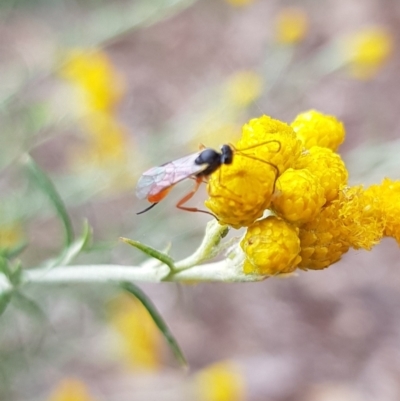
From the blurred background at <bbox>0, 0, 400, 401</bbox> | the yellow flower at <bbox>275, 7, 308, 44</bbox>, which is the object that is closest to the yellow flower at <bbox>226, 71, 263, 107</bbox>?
the blurred background at <bbox>0, 0, 400, 401</bbox>

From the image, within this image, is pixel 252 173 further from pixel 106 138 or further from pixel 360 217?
pixel 106 138

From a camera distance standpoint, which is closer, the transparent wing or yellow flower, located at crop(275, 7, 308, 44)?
the transparent wing

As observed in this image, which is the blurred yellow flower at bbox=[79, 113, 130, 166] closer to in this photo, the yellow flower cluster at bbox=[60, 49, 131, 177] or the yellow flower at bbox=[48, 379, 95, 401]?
the yellow flower cluster at bbox=[60, 49, 131, 177]

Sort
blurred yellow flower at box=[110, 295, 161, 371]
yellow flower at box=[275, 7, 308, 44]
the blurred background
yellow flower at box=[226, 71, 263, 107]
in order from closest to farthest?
the blurred background
blurred yellow flower at box=[110, 295, 161, 371]
yellow flower at box=[226, 71, 263, 107]
yellow flower at box=[275, 7, 308, 44]

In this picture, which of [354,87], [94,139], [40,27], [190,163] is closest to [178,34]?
[40,27]

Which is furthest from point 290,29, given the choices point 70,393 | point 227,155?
point 227,155

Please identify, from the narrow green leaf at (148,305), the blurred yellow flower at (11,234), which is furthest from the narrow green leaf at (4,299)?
the blurred yellow flower at (11,234)

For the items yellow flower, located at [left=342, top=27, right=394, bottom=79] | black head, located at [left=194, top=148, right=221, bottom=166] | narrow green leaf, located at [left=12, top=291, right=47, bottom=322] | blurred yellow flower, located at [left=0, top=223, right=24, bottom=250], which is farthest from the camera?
yellow flower, located at [left=342, top=27, right=394, bottom=79]
